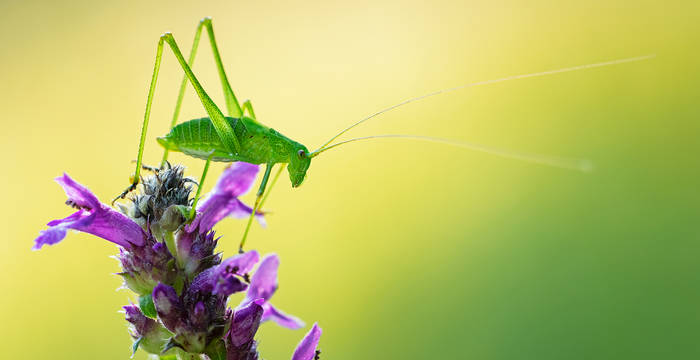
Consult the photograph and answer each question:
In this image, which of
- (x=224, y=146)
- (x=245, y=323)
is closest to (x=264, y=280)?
(x=245, y=323)

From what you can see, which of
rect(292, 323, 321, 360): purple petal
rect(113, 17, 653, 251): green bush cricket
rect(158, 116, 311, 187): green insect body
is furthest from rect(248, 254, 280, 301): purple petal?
rect(158, 116, 311, 187): green insect body

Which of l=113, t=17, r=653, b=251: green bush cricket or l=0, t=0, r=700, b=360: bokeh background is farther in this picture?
l=0, t=0, r=700, b=360: bokeh background

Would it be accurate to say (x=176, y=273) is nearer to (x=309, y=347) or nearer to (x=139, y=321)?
(x=139, y=321)

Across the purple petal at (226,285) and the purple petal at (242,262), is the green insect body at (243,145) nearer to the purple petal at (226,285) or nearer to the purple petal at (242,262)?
the purple petal at (242,262)

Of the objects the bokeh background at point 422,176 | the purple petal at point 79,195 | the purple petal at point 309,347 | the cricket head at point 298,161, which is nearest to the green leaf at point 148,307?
the purple petal at point 79,195

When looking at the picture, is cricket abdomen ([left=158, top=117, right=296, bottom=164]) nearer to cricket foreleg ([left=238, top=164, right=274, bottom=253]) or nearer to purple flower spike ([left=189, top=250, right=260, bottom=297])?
cricket foreleg ([left=238, top=164, right=274, bottom=253])

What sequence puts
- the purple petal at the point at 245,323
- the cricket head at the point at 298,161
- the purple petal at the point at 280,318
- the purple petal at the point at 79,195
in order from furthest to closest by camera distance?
the cricket head at the point at 298,161 < the purple petal at the point at 280,318 < the purple petal at the point at 79,195 < the purple petal at the point at 245,323

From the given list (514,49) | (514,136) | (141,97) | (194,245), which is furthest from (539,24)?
(194,245)

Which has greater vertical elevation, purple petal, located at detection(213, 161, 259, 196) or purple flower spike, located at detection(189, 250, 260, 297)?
purple petal, located at detection(213, 161, 259, 196)
